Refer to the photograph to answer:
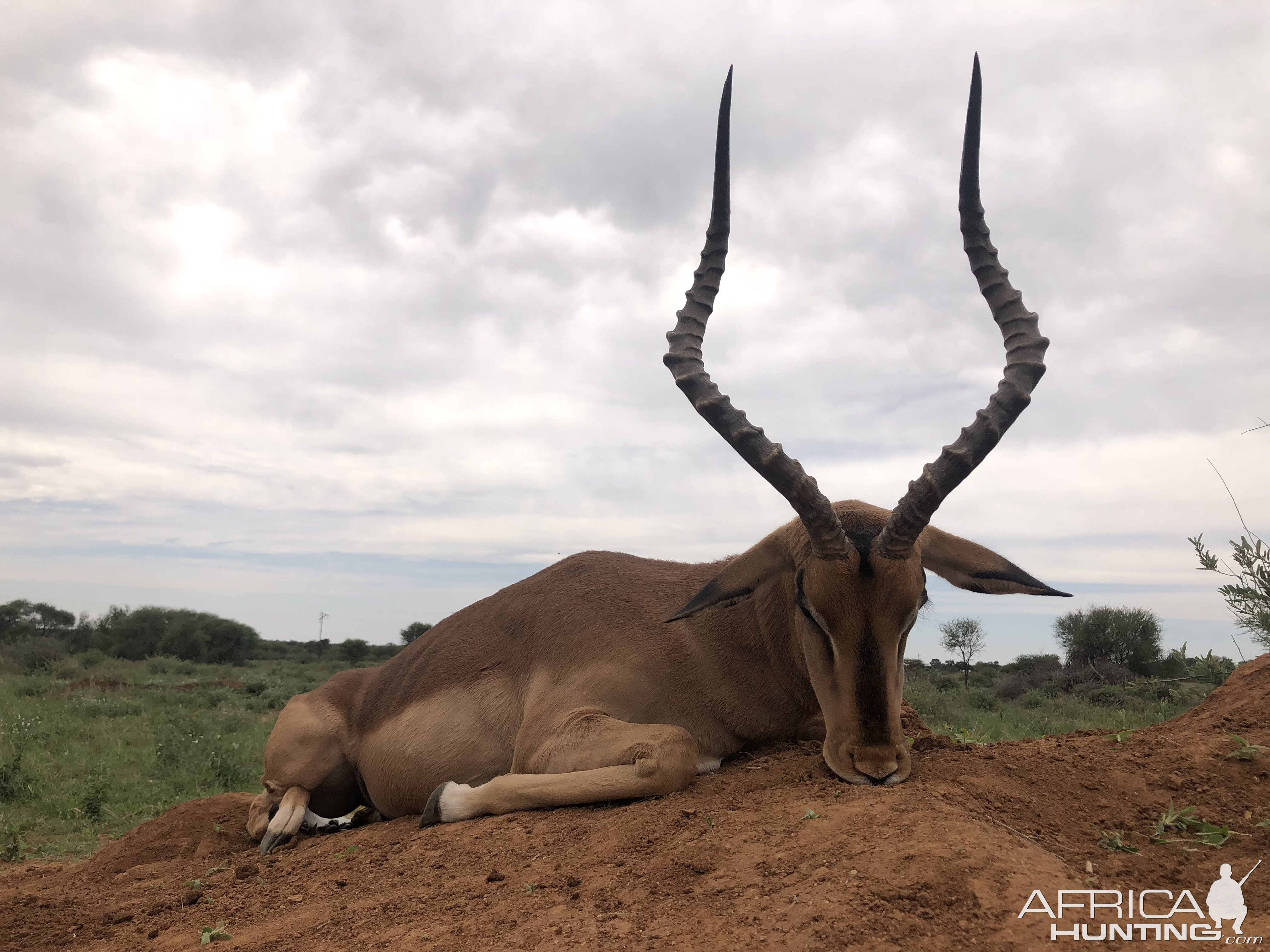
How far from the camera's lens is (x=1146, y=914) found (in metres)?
3.01

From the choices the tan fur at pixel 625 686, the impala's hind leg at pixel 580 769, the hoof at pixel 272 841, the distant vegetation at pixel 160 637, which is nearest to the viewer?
the tan fur at pixel 625 686

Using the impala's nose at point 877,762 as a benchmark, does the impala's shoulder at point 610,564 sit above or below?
above

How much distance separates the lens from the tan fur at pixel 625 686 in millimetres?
4770

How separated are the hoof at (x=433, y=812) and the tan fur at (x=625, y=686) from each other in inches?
1.1

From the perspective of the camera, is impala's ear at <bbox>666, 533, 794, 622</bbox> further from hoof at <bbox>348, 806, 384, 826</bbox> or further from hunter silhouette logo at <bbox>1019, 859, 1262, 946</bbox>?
hoof at <bbox>348, 806, 384, 826</bbox>

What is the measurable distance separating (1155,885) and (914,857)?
94 centimetres

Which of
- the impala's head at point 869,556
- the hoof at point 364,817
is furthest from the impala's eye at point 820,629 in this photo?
the hoof at point 364,817

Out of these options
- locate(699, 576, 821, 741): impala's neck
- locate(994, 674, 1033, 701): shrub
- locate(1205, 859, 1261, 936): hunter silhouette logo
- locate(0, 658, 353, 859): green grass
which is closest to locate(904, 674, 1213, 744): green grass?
locate(994, 674, 1033, 701): shrub

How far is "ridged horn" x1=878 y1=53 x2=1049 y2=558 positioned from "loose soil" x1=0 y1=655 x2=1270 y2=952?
1360mm

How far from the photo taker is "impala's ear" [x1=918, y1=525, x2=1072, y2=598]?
534 cm

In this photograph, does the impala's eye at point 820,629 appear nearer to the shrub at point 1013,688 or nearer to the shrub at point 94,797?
the shrub at point 94,797

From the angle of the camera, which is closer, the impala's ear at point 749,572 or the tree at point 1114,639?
the impala's ear at point 749,572

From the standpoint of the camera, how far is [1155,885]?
3.33 metres

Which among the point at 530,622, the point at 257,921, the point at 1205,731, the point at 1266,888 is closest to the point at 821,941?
the point at 1266,888
